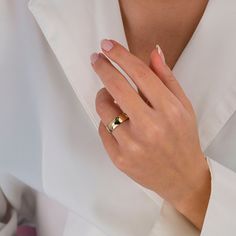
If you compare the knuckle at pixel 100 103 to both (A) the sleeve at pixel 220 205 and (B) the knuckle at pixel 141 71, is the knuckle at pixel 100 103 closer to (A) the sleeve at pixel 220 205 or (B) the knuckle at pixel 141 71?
(B) the knuckle at pixel 141 71

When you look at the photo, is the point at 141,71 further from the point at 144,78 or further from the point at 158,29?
the point at 158,29

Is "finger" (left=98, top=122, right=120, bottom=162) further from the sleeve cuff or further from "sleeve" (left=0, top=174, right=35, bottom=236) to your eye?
"sleeve" (left=0, top=174, right=35, bottom=236)

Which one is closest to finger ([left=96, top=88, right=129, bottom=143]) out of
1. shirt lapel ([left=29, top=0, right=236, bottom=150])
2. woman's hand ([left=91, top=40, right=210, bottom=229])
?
woman's hand ([left=91, top=40, right=210, bottom=229])

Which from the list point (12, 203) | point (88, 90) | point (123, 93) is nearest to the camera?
point (123, 93)

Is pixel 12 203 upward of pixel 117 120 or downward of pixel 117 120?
downward

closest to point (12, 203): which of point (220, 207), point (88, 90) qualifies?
point (88, 90)

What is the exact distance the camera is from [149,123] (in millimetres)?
586

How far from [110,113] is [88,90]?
131 millimetres

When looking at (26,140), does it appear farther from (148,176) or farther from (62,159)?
(148,176)

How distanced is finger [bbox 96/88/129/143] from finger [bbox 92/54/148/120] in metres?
0.02

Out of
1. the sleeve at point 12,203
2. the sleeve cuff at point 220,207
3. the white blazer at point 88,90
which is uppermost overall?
the white blazer at point 88,90

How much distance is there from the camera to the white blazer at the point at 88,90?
727 mm

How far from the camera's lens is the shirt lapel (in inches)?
28.5

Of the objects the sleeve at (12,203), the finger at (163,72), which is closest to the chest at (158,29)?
the finger at (163,72)
